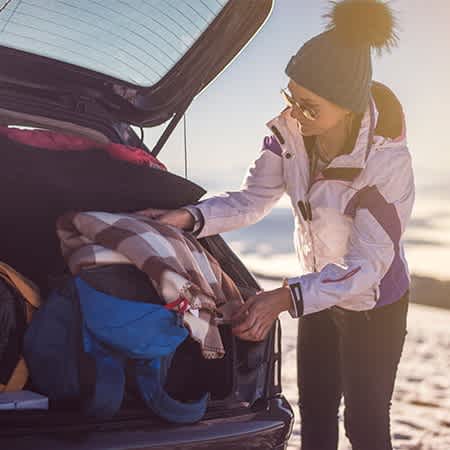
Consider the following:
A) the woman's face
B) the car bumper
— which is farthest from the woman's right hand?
the car bumper

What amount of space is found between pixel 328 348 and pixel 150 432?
1012mm

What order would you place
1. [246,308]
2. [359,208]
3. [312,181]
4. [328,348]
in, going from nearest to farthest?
→ [246,308] < [359,208] < [312,181] < [328,348]

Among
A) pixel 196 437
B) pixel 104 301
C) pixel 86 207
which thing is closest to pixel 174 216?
pixel 86 207

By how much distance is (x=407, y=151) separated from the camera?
7.70 ft

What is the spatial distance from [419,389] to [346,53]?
10.4 ft

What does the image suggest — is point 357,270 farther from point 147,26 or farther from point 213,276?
point 147,26

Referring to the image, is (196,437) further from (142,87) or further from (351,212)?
(142,87)

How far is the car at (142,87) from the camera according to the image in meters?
2.12

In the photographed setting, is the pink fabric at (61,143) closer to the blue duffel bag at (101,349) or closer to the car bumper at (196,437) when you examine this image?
the blue duffel bag at (101,349)

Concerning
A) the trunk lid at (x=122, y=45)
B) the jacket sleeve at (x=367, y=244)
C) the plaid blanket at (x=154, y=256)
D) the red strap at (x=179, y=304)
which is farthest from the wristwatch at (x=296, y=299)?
the trunk lid at (x=122, y=45)

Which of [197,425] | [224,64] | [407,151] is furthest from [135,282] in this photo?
[224,64]

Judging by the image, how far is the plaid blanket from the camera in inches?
73.5

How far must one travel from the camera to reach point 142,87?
2975mm

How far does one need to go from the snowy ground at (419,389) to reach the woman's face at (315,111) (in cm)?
188
